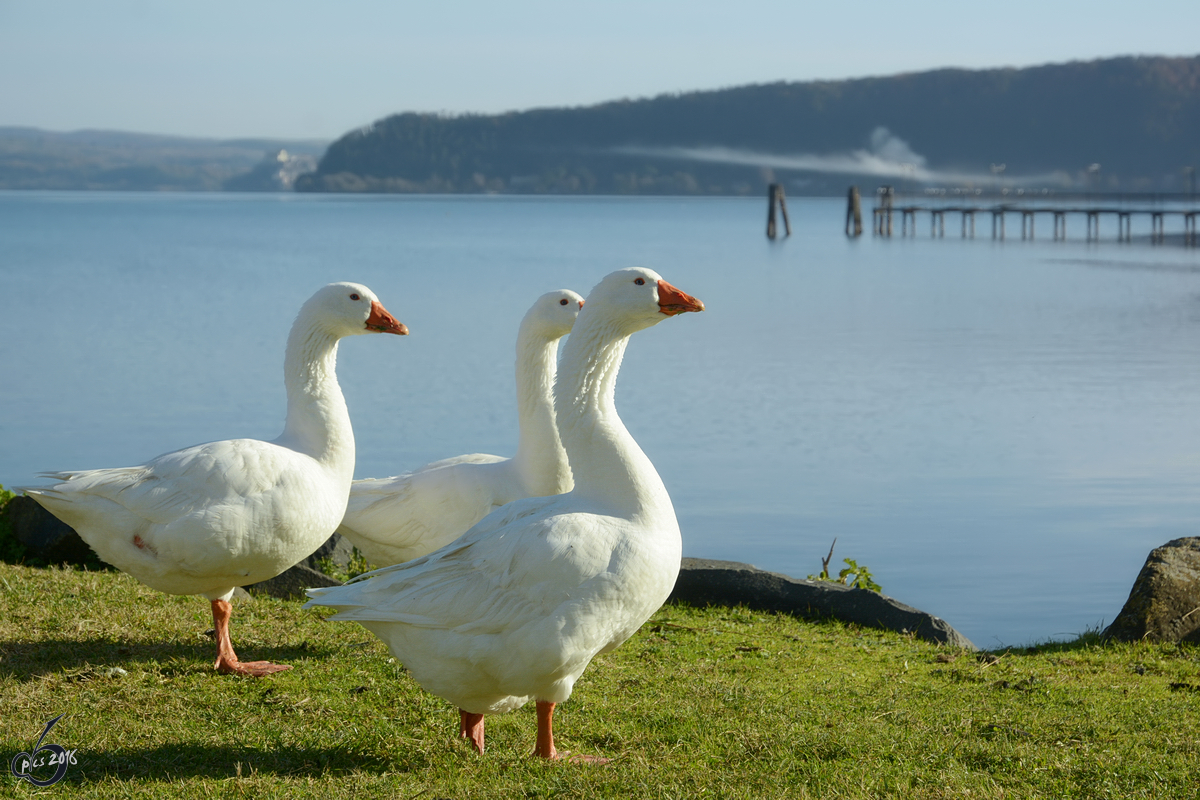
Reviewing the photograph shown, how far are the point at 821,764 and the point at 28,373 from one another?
22.9m

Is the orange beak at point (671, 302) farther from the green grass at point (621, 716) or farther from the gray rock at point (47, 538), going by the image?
the gray rock at point (47, 538)

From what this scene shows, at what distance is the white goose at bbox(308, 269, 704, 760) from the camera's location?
4930mm

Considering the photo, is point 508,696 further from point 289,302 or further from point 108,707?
point 289,302

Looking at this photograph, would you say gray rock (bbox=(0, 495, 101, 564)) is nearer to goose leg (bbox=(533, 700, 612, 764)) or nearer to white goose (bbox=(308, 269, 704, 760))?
white goose (bbox=(308, 269, 704, 760))

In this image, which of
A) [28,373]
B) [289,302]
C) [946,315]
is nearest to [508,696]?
[28,373]

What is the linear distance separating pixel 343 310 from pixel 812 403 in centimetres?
1536

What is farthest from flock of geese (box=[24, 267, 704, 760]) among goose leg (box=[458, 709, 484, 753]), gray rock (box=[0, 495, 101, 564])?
gray rock (box=[0, 495, 101, 564])

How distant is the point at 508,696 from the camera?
521 cm

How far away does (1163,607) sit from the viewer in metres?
7.91

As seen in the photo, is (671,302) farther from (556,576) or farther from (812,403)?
(812,403)
